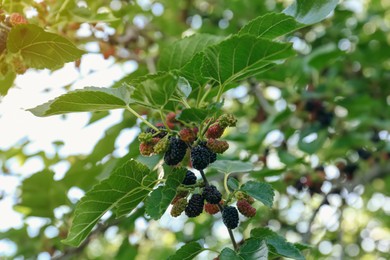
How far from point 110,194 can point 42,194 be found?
1371 millimetres

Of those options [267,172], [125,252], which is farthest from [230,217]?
[125,252]

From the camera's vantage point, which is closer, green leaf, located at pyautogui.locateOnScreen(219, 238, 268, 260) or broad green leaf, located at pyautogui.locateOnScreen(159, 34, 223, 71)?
green leaf, located at pyautogui.locateOnScreen(219, 238, 268, 260)

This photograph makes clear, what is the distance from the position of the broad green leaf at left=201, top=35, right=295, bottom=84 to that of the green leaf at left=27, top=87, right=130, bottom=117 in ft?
0.66

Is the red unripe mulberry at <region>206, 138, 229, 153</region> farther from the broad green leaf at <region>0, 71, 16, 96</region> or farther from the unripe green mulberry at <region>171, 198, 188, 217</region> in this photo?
the broad green leaf at <region>0, 71, 16, 96</region>

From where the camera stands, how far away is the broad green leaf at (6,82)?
153 cm

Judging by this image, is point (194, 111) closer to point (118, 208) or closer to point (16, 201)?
point (118, 208)

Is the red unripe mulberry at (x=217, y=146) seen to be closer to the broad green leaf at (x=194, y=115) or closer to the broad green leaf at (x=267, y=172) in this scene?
the broad green leaf at (x=194, y=115)

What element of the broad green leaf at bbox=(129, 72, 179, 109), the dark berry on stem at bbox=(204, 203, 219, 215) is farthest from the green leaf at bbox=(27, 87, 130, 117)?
the dark berry on stem at bbox=(204, 203, 219, 215)

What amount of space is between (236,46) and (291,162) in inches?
50.7

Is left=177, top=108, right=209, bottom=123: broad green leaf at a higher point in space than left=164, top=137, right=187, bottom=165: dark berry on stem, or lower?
higher

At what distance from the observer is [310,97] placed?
113 inches

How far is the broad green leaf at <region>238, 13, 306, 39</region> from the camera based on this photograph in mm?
1227

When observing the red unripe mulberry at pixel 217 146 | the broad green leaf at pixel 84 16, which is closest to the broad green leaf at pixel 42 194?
the broad green leaf at pixel 84 16

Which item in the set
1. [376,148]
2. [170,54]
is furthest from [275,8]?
[170,54]
